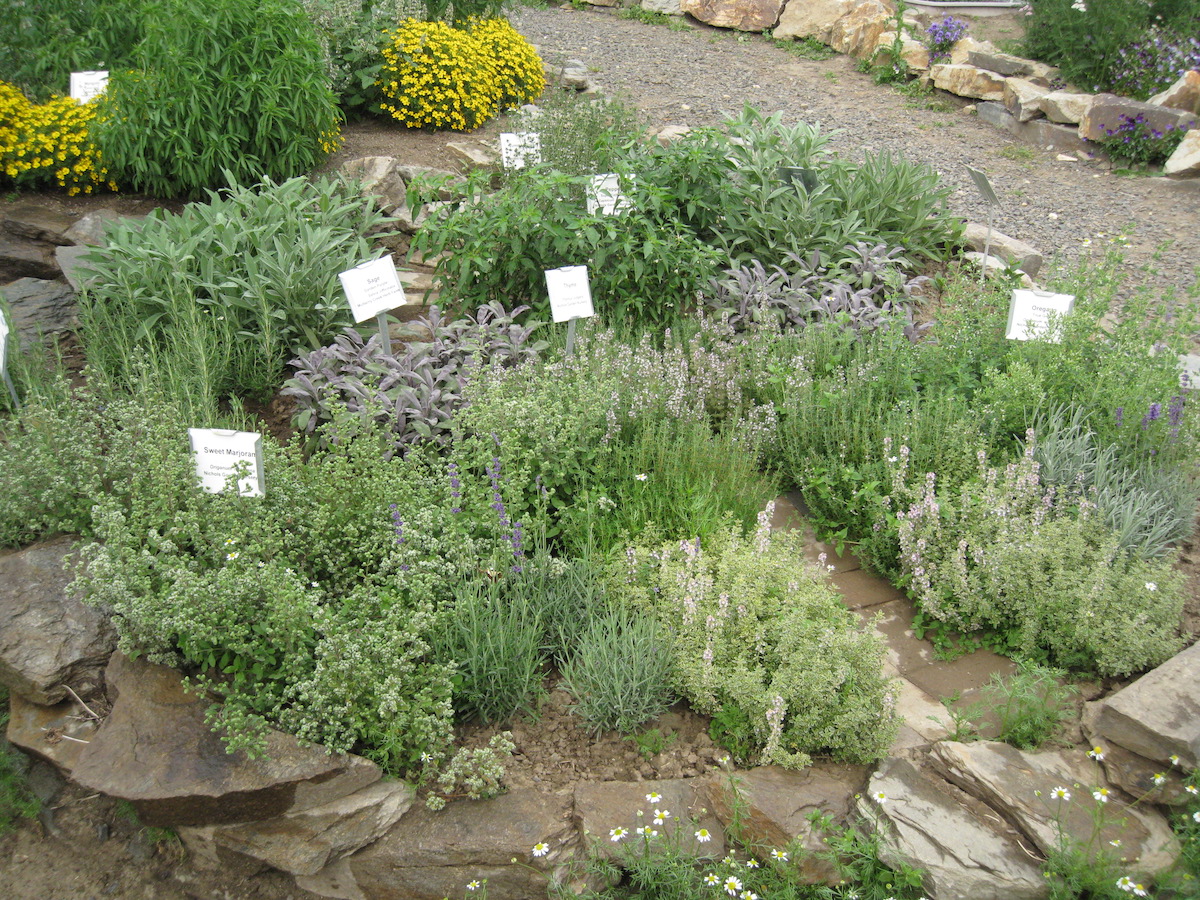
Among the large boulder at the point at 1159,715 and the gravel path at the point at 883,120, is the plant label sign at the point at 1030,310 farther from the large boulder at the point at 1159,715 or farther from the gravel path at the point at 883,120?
the large boulder at the point at 1159,715

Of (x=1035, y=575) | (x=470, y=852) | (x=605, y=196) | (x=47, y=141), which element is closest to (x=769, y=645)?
(x=1035, y=575)

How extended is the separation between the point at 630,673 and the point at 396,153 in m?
4.94

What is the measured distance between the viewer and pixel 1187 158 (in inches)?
297

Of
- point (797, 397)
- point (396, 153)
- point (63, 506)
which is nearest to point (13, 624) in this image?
point (63, 506)

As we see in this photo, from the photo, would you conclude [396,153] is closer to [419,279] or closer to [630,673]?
[419,279]

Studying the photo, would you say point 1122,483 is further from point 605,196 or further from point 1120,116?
point 1120,116

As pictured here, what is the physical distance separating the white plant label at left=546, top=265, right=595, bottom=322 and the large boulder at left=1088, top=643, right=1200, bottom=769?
253cm

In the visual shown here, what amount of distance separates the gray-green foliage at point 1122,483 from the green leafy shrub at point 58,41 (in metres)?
5.85

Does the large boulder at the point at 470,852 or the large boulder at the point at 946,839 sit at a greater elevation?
the large boulder at the point at 946,839

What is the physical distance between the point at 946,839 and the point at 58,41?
266 inches

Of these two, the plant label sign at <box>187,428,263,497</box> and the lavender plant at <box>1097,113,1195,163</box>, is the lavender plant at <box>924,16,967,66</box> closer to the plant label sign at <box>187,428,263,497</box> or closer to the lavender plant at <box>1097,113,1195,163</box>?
the lavender plant at <box>1097,113,1195,163</box>

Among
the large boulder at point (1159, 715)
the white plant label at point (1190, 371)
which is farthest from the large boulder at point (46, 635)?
the white plant label at point (1190, 371)

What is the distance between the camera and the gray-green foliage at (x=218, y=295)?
13.8 ft

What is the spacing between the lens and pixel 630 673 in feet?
9.73
